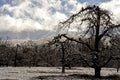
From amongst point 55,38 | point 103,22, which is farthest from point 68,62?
point 103,22

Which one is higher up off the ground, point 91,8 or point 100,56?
point 91,8

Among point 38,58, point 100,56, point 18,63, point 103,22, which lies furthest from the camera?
point 38,58

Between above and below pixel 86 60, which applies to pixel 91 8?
above

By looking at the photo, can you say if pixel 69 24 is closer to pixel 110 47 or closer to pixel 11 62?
pixel 110 47

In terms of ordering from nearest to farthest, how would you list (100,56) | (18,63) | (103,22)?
1. (100,56)
2. (103,22)
3. (18,63)

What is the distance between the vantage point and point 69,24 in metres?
44.8

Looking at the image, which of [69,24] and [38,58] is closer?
[69,24]

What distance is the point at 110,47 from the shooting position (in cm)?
4194

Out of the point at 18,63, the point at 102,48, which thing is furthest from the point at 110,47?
the point at 18,63

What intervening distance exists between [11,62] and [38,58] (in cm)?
1428

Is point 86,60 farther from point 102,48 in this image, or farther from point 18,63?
point 18,63

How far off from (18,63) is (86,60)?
331 ft

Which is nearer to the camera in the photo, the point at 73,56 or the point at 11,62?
the point at 73,56

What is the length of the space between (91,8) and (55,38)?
6418 mm
